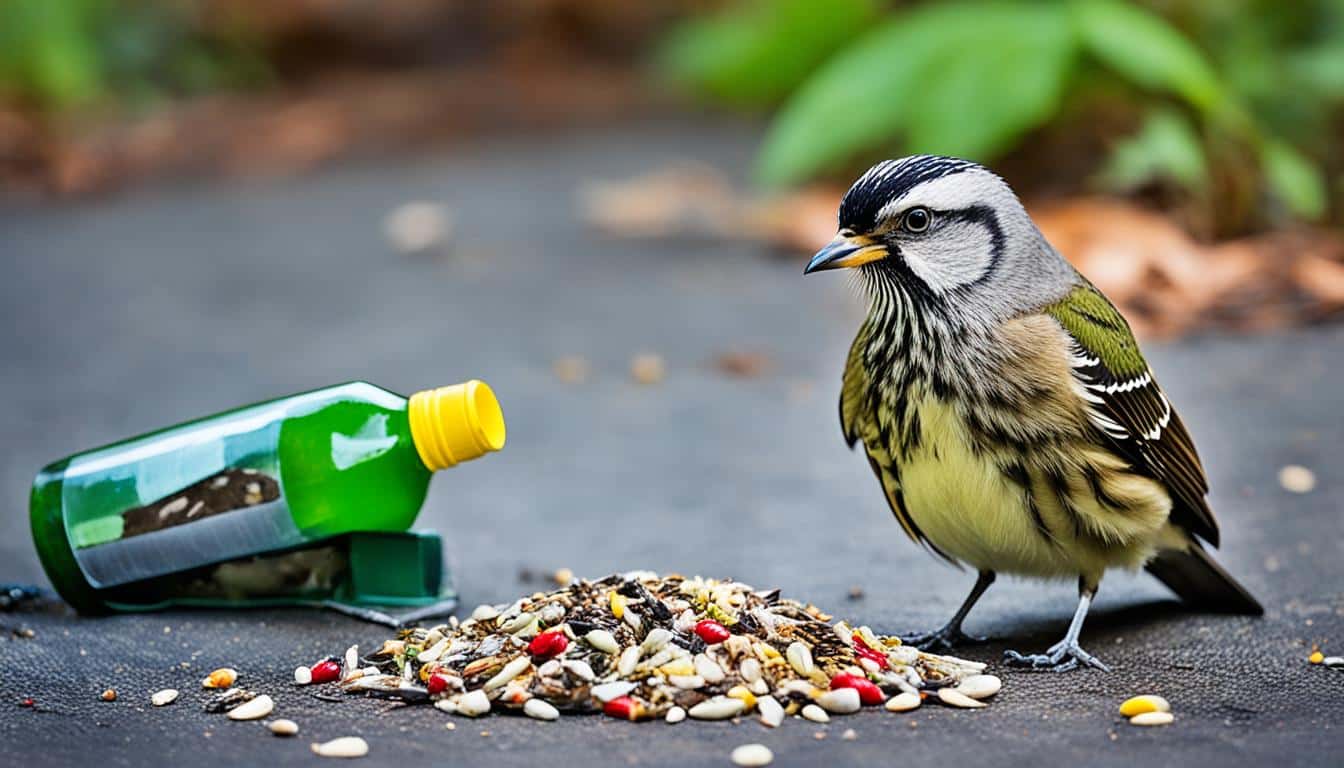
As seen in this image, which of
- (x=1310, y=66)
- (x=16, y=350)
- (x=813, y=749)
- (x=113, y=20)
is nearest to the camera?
(x=813, y=749)

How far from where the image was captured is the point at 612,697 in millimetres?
3438

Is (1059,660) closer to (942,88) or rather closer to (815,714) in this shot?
(815,714)

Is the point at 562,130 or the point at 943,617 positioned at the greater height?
the point at 562,130

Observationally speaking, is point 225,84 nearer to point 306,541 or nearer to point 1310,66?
point 1310,66

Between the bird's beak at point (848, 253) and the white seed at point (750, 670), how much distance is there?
3.17 feet

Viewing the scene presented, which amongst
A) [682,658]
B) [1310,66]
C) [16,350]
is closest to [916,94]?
[1310,66]

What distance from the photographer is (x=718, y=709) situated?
3.40 m

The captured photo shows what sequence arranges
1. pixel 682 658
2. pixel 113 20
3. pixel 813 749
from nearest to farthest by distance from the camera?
pixel 813 749 → pixel 682 658 → pixel 113 20

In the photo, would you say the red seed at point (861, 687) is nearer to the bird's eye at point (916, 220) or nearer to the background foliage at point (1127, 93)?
the bird's eye at point (916, 220)

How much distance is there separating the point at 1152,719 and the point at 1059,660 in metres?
0.52

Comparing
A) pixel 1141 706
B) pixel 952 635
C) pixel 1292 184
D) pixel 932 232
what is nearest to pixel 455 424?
pixel 932 232

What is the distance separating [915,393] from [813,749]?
1051mm

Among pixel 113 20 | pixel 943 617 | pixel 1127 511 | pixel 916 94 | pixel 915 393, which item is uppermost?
pixel 113 20

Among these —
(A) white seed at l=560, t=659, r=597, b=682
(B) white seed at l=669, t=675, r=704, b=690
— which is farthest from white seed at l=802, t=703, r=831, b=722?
(A) white seed at l=560, t=659, r=597, b=682
